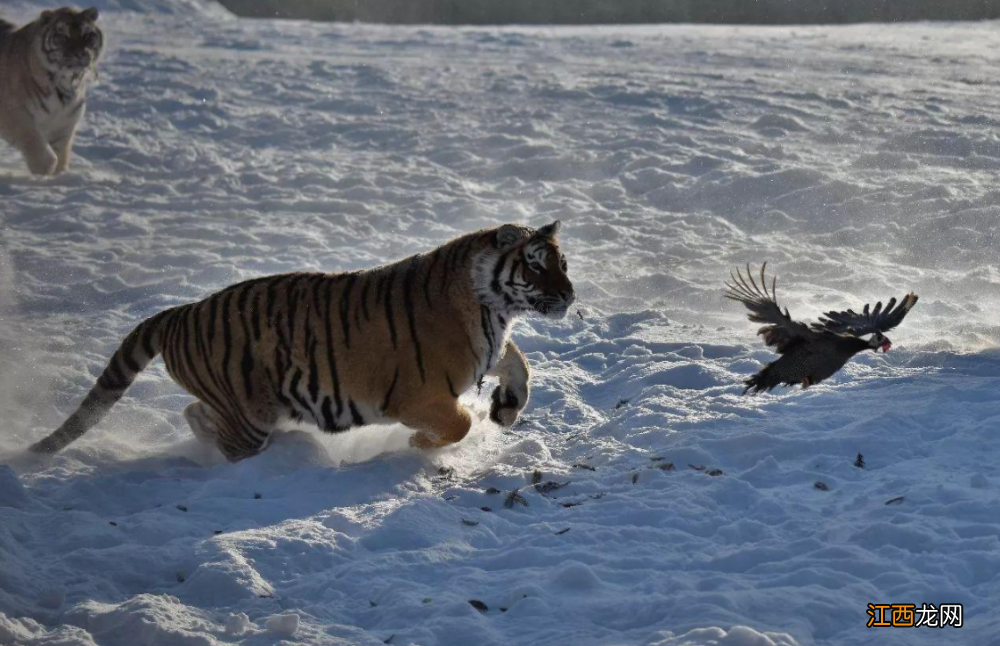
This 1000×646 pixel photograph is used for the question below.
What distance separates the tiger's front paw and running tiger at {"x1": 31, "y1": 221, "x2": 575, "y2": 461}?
0.21 metres

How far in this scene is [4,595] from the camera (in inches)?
155

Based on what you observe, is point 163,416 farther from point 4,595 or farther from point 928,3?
point 928,3

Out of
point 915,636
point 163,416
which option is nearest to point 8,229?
point 163,416

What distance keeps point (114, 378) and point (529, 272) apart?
1959mm

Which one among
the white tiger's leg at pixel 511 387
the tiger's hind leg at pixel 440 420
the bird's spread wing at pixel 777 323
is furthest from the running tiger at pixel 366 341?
the bird's spread wing at pixel 777 323

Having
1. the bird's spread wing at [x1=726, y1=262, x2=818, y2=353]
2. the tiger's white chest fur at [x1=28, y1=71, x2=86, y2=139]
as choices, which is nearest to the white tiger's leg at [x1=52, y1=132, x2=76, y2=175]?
the tiger's white chest fur at [x1=28, y1=71, x2=86, y2=139]

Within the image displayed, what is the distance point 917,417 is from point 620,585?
2.02 m

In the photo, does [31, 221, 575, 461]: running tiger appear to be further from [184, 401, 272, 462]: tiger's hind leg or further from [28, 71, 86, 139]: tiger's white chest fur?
[28, 71, 86, 139]: tiger's white chest fur

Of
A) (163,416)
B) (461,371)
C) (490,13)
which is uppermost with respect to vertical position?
(490,13)

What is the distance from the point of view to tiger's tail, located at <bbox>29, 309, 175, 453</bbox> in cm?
525

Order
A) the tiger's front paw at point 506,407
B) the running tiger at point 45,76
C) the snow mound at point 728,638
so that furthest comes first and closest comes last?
the running tiger at point 45,76 → the tiger's front paw at point 506,407 → the snow mound at point 728,638

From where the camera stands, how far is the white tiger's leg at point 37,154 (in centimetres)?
1034

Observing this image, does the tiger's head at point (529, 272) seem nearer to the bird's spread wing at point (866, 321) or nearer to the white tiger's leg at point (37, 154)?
the bird's spread wing at point (866, 321)

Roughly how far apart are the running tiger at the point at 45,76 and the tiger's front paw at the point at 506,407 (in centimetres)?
648
